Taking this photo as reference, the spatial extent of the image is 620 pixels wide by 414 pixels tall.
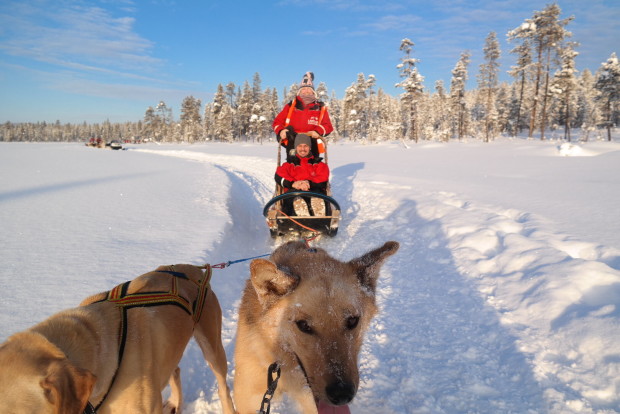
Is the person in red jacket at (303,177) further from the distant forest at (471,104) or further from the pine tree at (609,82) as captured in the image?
the pine tree at (609,82)

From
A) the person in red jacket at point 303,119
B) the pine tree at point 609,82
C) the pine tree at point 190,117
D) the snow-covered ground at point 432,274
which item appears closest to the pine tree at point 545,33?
the pine tree at point 609,82

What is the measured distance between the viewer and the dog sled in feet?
21.9

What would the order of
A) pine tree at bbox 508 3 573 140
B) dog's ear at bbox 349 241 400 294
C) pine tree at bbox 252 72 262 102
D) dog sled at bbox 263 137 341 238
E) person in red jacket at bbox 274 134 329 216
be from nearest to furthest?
dog's ear at bbox 349 241 400 294, dog sled at bbox 263 137 341 238, person in red jacket at bbox 274 134 329 216, pine tree at bbox 508 3 573 140, pine tree at bbox 252 72 262 102

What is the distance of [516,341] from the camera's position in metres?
3.44

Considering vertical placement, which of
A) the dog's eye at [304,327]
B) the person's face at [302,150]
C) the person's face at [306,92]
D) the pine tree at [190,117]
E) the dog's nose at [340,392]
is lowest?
the dog's nose at [340,392]

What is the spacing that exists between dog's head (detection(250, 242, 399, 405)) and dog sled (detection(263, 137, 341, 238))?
4.34 meters

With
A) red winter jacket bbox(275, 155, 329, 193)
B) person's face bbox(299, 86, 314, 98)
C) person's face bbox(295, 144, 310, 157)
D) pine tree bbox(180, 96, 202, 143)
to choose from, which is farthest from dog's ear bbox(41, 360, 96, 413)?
pine tree bbox(180, 96, 202, 143)

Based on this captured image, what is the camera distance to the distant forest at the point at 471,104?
114 feet

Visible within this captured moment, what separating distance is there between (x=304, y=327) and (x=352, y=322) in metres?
0.31

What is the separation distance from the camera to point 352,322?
206 centimetres

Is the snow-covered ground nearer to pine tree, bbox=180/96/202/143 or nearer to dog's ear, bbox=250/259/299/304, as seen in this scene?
dog's ear, bbox=250/259/299/304

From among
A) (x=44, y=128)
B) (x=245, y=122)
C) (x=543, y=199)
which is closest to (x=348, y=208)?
(x=543, y=199)

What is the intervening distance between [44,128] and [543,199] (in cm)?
20290

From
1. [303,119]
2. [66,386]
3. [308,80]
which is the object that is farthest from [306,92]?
[66,386]
